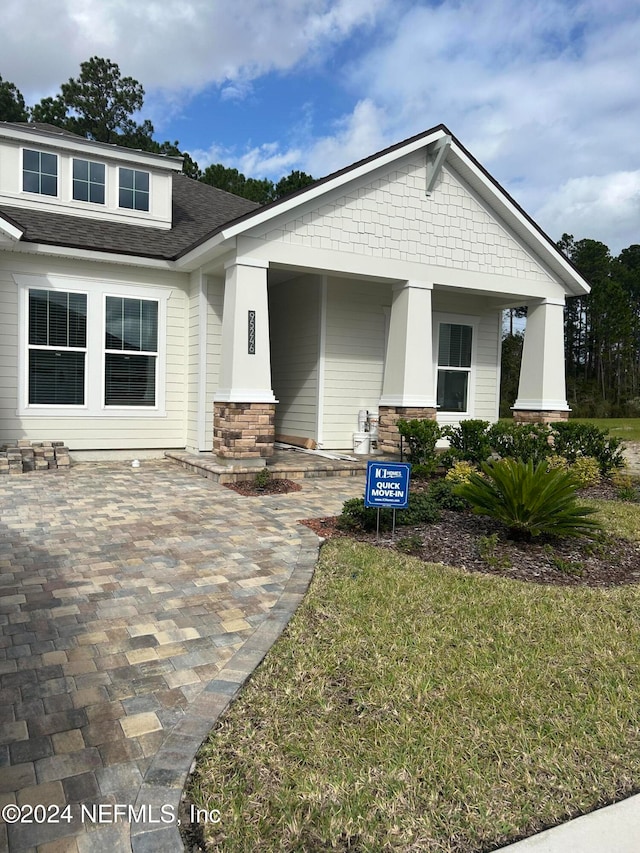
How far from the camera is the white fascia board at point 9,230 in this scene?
29.7 feet

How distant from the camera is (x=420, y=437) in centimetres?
997

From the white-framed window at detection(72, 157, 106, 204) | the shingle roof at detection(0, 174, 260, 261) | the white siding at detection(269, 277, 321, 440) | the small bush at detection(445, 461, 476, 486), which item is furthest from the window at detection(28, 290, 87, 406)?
the small bush at detection(445, 461, 476, 486)

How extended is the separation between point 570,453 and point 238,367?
20.0ft

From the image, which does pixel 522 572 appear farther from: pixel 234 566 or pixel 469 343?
pixel 469 343

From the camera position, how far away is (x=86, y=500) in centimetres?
745

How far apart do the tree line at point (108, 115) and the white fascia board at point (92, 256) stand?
A: 20.7 meters

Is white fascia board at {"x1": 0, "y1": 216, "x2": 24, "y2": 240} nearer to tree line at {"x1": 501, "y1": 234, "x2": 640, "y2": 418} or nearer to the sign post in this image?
the sign post

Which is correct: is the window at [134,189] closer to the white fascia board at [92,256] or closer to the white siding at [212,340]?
the white fascia board at [92,256]

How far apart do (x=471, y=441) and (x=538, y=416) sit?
3.46 meters

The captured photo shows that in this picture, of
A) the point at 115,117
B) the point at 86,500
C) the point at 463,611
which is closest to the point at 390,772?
the point at 463,611

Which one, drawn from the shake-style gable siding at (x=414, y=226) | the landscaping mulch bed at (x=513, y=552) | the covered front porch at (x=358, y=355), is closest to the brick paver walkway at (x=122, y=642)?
the landscaping mulch bed at (x=513, y=552)

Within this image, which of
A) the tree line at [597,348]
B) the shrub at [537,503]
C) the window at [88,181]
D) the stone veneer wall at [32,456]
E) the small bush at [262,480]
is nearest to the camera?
Result: the shrub at [537,503]

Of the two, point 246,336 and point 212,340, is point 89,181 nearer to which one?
point 212,340

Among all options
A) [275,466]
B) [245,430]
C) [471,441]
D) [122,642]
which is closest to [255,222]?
[245,430]
